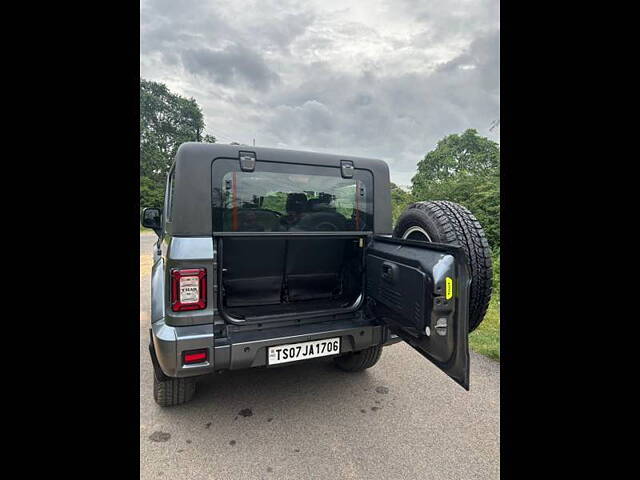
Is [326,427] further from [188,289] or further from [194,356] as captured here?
[188,289]

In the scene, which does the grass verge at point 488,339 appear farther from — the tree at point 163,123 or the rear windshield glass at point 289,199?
the tree at point 163,123

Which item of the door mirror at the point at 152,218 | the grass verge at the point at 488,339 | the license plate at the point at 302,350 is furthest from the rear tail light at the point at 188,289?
the grass verge at the point at 488,339

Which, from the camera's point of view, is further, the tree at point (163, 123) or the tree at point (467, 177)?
the tree at point (163, 123)

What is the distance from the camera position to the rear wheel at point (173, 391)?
244 cm

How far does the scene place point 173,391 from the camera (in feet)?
8.05

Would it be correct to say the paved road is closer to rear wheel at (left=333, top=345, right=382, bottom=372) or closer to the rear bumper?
rear wheel at (left=333, top=345, right=382, bottom=372)

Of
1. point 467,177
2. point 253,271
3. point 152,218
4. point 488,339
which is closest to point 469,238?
point 253,271

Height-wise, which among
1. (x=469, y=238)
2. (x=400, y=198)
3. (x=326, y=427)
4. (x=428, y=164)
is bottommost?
(x=326, y=427)

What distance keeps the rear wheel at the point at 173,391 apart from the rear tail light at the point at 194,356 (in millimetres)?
647

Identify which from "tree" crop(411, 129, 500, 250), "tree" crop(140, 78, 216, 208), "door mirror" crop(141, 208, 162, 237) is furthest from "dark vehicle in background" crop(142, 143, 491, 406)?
"tree" crop(140, 78, 216, 208)

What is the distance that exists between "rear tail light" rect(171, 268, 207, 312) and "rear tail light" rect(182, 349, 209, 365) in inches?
10.1

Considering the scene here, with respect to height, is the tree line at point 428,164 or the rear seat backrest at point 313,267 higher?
the tree line at point 428,164

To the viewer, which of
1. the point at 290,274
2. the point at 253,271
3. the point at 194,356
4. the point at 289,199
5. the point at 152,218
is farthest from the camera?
the point at 152,218

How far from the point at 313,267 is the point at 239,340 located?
1.11 m
